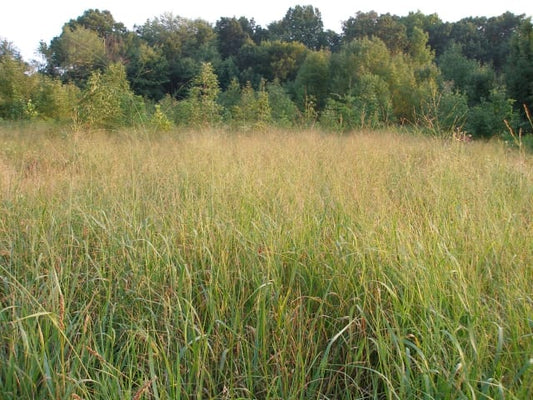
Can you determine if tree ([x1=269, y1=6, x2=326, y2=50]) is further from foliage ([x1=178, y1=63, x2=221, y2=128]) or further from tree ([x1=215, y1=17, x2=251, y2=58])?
foliage ([x1=178, y1=63, x2=221, y2=128])

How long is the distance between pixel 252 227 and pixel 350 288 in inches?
31.8

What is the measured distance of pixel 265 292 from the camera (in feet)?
5.90

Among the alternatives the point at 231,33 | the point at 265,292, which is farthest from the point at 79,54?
the point at 231,33

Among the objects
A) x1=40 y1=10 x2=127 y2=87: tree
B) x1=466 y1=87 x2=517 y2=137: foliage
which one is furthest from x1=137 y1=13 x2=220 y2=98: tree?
x1=466 y1=87 x2=517 y2=137: foliage

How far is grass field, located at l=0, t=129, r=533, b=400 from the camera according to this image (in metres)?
1.49

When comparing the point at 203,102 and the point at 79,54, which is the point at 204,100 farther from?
the point at 79,54

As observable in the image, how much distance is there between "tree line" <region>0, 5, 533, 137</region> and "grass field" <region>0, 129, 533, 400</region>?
1864 mm

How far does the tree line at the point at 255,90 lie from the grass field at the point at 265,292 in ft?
6.12

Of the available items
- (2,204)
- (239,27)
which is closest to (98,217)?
(2,204)

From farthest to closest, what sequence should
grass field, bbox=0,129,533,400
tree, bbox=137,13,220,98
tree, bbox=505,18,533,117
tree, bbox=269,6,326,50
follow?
tree, bbox=269,6,326,50 < tree, bbox=137,13,220,98 < tree, bbox=505,18,533,117 < grass field, bbox=0,129,533,400

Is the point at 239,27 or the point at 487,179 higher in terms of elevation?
the point at 239,27

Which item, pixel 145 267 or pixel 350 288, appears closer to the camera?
pixel 350 288

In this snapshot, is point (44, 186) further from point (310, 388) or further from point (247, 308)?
point (310, 388)

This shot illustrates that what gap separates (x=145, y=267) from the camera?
2.10 metres
